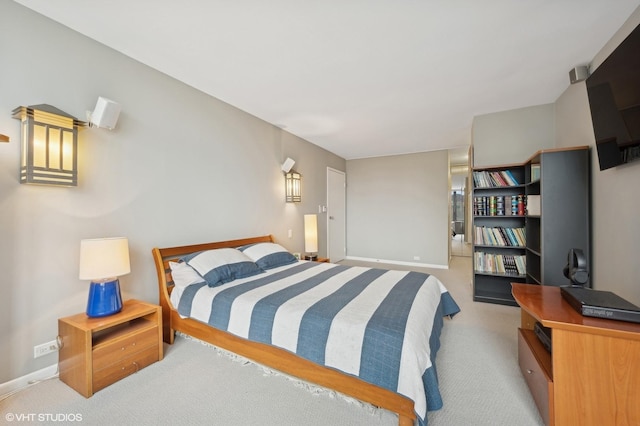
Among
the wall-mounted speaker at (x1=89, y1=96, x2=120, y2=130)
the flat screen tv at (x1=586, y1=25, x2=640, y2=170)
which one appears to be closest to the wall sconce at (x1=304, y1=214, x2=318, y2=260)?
the wall-mounted speaker at (x1=89, y1=96, x2=120, y2=130)

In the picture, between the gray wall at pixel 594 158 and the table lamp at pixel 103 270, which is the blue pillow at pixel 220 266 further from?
the gray wall at pixel 594 158

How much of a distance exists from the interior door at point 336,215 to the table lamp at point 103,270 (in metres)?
3.97

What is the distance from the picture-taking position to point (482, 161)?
3.65 metres

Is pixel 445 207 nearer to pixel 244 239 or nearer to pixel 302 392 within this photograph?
pixel 244 239

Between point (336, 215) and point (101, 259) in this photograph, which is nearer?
point (101, 259)

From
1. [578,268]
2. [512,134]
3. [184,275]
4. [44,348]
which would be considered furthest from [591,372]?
[44,348]

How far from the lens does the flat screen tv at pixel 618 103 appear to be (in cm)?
153

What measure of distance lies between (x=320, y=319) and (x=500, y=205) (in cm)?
310

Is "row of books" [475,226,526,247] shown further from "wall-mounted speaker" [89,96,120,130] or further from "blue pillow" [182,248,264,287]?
"wall-mounted speaker" [89,96,120,130]

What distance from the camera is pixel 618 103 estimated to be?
1692 mm

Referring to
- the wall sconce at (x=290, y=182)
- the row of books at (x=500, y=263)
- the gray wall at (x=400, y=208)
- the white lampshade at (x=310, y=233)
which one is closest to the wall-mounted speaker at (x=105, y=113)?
the wall sconce at (x=290, y=182)

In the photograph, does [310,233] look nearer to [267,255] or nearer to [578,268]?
[267,255]

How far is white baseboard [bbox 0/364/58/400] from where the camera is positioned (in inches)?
65.0

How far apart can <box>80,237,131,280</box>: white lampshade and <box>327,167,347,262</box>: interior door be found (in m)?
3.97
